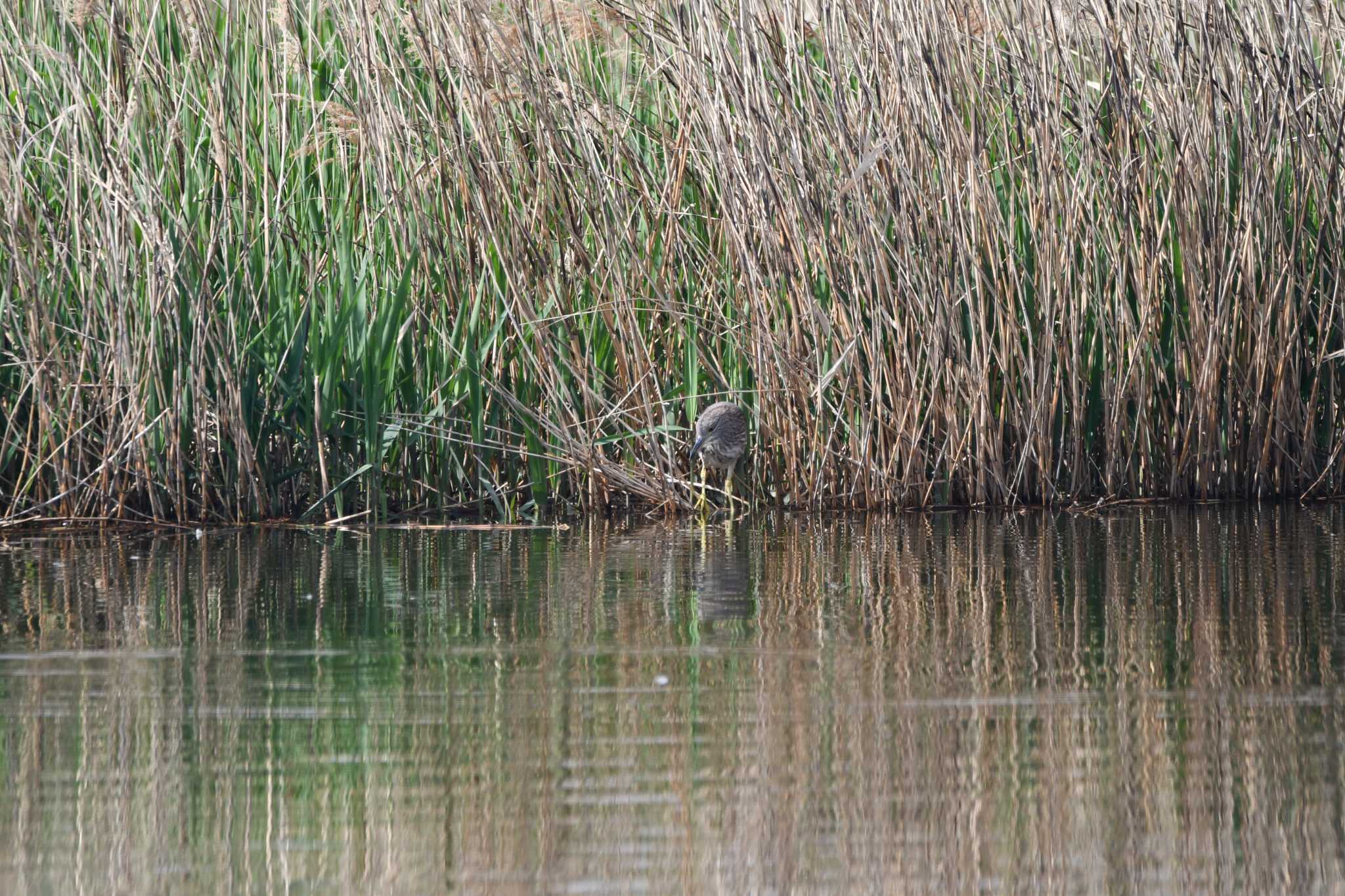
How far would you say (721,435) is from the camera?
6672 millimetres

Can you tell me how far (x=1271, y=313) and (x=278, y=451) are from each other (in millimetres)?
3737

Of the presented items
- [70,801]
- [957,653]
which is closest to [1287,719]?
[957,653]

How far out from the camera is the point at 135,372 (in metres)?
6.63

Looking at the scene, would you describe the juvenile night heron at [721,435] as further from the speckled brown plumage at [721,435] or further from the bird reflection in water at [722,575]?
the bird reflection in water at [722,575]

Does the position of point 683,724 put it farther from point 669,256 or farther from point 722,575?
point 669,256

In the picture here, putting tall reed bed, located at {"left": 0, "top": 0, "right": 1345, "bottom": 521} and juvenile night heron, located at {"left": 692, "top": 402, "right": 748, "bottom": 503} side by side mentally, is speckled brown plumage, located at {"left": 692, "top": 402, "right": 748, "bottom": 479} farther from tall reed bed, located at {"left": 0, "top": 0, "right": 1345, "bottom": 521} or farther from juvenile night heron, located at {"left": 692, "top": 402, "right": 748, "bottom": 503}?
tall reed bed, located at {"left": 0, "top": 0, "right": 1345, "bottom": 521}

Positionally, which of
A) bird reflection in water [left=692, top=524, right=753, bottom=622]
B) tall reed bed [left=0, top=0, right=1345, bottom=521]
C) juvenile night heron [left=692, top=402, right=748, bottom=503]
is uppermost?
tall reed bed [left=0, top=0, right=1345, bottom=521]

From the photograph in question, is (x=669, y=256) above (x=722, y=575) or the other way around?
above

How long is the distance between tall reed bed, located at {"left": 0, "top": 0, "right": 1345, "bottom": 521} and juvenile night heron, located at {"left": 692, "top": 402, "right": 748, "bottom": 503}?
→ 106 millimetres

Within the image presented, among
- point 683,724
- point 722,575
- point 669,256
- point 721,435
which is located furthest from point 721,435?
point 683,724

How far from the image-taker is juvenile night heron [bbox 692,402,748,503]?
21.9 ft

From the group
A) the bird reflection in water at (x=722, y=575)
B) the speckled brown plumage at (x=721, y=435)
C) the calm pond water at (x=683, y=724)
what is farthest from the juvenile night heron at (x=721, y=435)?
the calm pond water at (x=683, y=724)

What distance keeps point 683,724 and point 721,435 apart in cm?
327

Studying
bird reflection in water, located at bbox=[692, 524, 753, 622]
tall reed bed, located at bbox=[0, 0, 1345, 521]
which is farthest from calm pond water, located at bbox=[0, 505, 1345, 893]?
tall reed bed, located at bbox=[0, 0, 1345, 521]
